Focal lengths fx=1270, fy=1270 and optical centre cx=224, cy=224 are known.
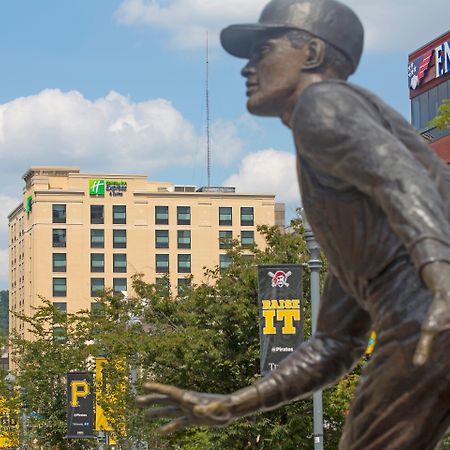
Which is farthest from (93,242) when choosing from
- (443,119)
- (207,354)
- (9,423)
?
(443,119)

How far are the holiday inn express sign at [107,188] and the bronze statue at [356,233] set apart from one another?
129950mm

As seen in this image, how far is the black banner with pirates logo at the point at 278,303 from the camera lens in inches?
924

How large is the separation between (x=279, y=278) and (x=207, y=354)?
21.3 feet

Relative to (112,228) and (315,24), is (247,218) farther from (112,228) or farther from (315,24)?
(315,24)

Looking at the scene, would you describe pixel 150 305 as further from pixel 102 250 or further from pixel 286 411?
pixel 102 250

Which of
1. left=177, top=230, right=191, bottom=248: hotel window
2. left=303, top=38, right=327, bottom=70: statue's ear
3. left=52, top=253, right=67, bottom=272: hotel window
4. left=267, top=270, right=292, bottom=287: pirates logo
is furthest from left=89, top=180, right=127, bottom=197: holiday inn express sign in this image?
left=303, top=38, right=327, bottom=70: statue's ear

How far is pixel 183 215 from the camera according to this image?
137 m

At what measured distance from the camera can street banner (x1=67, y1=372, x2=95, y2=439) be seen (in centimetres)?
3812

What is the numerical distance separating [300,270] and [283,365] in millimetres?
19526

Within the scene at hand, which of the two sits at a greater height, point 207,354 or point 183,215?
point 183,215

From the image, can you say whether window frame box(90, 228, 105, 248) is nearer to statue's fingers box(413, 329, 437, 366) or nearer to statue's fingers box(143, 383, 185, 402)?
statue's fingers box(143, 383, 185, 402)

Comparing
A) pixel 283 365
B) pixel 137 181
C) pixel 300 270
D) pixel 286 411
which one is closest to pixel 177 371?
pixel 286 411

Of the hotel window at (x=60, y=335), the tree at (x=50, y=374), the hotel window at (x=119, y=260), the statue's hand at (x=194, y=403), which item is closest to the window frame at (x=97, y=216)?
the hotel window at (x=119, y=260)

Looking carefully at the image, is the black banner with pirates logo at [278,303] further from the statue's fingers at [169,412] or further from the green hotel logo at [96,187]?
the green hotel logo at [96,187]
